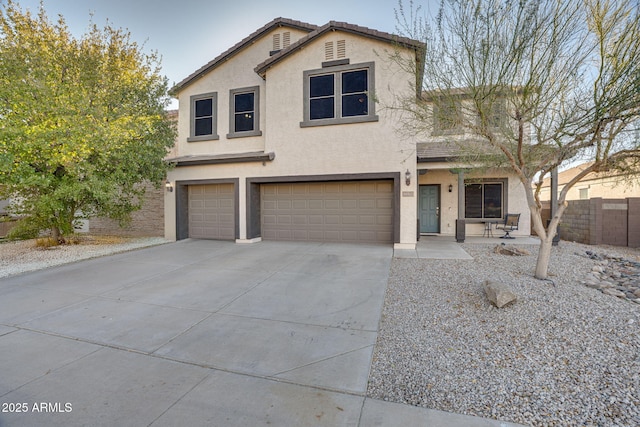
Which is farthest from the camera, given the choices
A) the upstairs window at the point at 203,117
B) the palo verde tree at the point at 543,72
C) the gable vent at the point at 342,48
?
the upstairs window at the point at 203,117

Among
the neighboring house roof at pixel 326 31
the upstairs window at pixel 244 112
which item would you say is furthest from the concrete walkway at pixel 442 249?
the upstairs window at pixel 244 112

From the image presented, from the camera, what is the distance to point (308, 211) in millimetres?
10297

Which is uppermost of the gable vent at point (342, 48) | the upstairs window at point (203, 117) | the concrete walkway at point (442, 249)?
the gable vent at point (342, 48)

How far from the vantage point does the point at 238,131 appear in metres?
11.0

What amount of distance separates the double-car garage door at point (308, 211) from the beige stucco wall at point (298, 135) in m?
0.68

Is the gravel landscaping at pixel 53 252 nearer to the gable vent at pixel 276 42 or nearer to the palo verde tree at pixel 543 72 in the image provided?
the gable vent at pixel 276 42

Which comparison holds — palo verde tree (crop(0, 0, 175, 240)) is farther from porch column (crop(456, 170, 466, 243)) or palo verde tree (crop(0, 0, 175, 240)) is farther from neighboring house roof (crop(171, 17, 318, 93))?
porch column (crop(456, 170, 466, 243))

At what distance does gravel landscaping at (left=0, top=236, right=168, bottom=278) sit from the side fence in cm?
1529

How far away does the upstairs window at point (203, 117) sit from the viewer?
445 inches

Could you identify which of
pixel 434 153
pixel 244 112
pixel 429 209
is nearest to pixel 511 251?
pixel 434 153

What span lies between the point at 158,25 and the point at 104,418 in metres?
12.5

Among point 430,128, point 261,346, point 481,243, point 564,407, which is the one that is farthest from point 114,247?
point 481,243

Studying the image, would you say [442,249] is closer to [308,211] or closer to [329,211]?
[329,211]

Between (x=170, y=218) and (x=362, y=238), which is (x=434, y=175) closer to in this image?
(x=362, y=238)
